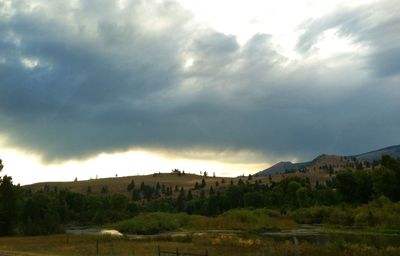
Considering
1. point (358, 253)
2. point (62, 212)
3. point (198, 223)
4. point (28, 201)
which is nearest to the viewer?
point (358, 253)

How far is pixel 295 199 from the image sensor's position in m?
188

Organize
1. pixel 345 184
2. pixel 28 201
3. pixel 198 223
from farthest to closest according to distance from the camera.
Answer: pixel 345 184, pixel 198 223, pixel 28 201

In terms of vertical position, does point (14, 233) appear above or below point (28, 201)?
below

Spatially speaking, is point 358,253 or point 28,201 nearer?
point 358,253

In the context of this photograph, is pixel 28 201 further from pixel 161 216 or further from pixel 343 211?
pixel 343 211

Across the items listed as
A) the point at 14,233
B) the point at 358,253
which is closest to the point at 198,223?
the point at 14,233

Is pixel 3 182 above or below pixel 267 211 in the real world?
above

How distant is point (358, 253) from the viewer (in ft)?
163

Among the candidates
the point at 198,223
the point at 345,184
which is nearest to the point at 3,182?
the point at 198,223

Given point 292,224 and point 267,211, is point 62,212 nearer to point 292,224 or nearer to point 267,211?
point 267,211

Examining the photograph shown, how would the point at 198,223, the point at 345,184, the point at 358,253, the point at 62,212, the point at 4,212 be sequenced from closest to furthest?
1. the point at 358,253
2. the point at 4,212
3. the point at 198,223
4. the point at 345,184
5. the point at 62,212

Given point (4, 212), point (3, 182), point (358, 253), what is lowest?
point (358, 253)

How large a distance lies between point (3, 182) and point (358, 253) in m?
97.5

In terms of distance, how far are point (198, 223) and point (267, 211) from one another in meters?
31.1
